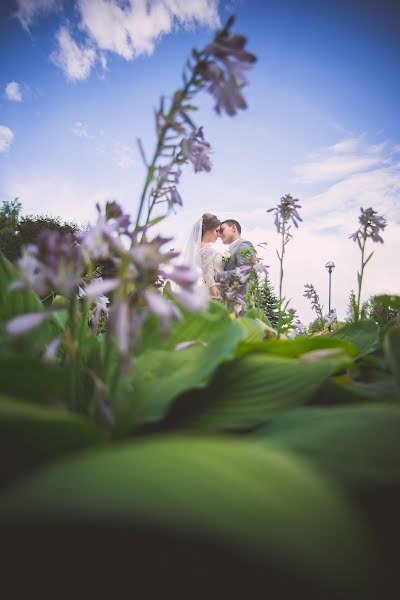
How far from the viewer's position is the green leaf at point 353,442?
505mm

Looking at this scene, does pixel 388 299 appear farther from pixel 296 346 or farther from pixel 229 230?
pixel 229 230

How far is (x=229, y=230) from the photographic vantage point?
1017cm

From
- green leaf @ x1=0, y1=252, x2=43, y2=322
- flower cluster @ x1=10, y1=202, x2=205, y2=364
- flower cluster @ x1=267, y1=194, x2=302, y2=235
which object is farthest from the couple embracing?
flower cluster @ x1=10, y1=202, x2=205, y2=364

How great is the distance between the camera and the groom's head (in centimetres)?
1012

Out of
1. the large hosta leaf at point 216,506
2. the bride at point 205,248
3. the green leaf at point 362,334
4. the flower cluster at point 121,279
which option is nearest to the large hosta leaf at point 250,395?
the flower cluster at point 121,279

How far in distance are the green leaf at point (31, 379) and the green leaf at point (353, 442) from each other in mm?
397

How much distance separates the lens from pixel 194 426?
78 cm

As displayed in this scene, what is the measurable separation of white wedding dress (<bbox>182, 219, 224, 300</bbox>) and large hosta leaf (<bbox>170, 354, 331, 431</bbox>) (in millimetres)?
7677

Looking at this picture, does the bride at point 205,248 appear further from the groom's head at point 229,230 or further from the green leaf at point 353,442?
the green leaf at point 353,442

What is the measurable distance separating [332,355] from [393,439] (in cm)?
33

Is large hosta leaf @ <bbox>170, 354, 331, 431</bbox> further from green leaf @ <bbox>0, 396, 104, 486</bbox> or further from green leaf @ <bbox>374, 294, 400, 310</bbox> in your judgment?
green leaf @ <bbox>374, 294, 400, 310</bbox>

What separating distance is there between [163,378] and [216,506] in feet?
1.84

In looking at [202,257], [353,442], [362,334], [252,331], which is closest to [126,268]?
[353,442]

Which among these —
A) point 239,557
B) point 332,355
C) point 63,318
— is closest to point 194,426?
point 332,355
